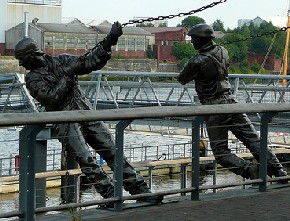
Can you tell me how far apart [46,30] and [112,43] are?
4147 inches

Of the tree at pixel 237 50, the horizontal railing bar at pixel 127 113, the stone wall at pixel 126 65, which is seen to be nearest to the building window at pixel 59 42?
the stone wall at pixel 126 65

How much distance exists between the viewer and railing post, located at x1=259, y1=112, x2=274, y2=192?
35.9ft

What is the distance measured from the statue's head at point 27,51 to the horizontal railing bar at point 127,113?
1691mm

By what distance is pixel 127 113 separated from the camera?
9.41 meters

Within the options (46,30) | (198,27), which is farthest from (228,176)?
(46,30)

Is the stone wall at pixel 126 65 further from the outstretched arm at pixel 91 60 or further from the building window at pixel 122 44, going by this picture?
the outstretched arm at pixel 91 60

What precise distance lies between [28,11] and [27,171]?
377ft

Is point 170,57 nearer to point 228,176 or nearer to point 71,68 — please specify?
point 228,176

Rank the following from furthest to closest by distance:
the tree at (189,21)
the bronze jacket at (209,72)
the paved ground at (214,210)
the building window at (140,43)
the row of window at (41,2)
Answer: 1. the tree at (189,21)
2. the building window at (140,43)
3. the row of window at (41,2)
4. the bronze jacket at (209,72)
5. the paved ground at (214,210)

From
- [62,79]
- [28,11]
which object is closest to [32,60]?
[62,79]

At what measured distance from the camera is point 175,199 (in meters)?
10.2

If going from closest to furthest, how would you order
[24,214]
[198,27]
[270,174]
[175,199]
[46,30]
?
[24,214] → [175,199] → [270,174] → [198,27] → [46,30]

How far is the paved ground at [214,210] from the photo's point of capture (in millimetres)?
9328

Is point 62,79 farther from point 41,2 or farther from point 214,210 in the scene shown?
point 41,2
